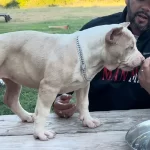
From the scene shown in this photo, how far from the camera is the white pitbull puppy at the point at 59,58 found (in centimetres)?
98

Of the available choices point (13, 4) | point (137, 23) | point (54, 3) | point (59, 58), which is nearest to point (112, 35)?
point (59, 58)

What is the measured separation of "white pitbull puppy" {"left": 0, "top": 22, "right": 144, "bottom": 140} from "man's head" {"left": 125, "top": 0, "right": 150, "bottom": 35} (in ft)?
1.48

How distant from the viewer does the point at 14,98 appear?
1.18 meters

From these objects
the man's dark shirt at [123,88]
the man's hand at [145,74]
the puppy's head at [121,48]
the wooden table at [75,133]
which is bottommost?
the man's dark shirt at [123,88]

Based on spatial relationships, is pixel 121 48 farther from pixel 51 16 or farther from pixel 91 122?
pixel 51 16

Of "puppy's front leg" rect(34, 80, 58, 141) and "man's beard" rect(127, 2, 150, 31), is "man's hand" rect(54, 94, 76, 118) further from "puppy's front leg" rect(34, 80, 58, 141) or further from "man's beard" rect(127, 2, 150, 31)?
"man's beard" rect(127, 2, 150, 31)

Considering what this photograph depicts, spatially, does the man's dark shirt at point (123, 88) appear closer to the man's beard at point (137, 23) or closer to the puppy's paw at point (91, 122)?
the man's beard at point (137, 23)

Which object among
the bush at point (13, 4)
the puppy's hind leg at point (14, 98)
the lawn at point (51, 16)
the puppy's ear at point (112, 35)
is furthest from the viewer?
the bush at point (13, 4)

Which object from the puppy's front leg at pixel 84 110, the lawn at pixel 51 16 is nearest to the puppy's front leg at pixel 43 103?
the puppy's front leg at pixel 84 110

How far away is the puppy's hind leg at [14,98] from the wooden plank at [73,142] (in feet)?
0.36

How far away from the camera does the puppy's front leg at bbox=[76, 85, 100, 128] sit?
1.13 metres

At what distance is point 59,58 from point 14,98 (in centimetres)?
27

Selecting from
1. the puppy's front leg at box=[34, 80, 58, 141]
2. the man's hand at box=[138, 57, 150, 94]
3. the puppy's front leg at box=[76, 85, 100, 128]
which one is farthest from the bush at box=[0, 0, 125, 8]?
the puppy's front leg at box=[34, 80, 58, 141]

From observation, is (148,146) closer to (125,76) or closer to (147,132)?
(147,132)
